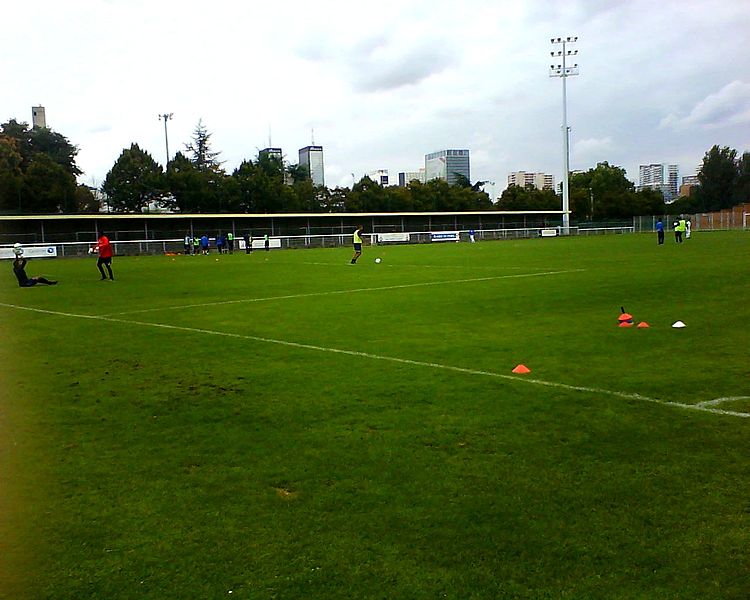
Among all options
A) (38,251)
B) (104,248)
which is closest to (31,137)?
(104,248)

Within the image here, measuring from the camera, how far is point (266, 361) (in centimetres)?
961

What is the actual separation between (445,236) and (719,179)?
211ft

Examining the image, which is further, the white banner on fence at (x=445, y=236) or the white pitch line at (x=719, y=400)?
the white banner on fence at (x=445, y=236)

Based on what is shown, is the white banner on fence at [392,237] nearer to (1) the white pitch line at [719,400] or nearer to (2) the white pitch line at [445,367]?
(2) the white pitch line at [445,367]

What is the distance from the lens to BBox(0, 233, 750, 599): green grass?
374 cm

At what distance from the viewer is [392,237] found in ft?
238

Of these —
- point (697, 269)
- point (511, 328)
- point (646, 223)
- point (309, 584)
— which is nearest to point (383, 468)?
point (309, 584)

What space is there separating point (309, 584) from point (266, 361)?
20.1 feet

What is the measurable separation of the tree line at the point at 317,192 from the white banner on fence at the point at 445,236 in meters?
24.0

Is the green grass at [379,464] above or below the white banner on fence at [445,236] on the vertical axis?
below

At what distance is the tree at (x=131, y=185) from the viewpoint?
8575 cm

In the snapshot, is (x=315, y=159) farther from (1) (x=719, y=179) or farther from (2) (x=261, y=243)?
(2) (x=261, y=243)

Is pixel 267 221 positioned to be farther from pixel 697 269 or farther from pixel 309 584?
pixel 309 584

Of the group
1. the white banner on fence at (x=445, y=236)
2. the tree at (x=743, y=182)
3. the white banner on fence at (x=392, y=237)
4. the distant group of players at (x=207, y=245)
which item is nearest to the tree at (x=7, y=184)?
the distant group of players at (x=207, y=245)
